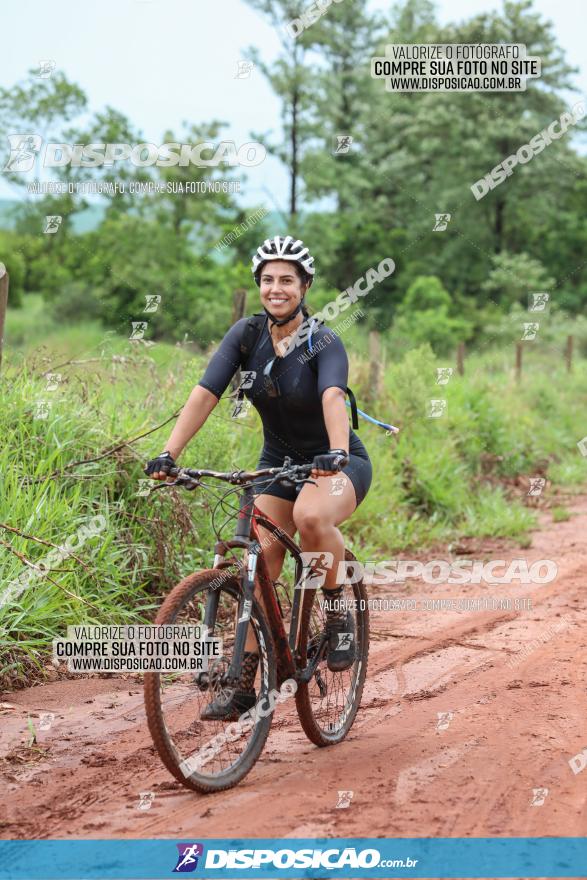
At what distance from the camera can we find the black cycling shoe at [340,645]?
4.98 m

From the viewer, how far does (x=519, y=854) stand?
369 centimetres

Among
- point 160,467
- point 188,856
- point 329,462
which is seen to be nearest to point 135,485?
point 160,467

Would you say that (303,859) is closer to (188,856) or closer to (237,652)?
(188,856)

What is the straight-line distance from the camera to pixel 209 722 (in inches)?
175

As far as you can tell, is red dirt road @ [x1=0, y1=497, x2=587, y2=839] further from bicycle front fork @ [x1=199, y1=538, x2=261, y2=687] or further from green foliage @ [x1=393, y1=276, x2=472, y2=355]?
green foliage @ [x1=393, y1=276, x2=472, y2=355]

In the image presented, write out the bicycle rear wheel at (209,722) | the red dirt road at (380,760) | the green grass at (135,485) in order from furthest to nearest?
the green grass at (135,485)
the bicycle rear wheel at (209,722)
the red dirt road at (380,760)

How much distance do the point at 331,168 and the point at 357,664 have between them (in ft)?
83.3

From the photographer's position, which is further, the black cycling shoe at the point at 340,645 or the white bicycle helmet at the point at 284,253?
the black cycling shoe at the point at 340,645

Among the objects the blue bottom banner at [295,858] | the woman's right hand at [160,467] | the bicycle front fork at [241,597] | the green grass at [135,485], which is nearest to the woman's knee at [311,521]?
the bicycle front fork at [241,597]

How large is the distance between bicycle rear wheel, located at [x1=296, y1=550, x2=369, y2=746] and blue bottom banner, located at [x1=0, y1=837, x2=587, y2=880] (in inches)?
42.6

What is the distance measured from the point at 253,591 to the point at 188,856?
3.67ft

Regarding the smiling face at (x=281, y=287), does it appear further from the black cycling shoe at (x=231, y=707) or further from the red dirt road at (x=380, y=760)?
the red dirt road at (x=380, y=760)

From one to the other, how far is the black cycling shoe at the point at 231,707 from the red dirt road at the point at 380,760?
0.28 metres

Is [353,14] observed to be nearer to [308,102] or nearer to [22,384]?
[308,102]
